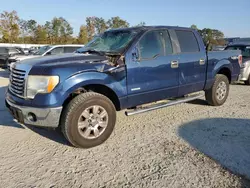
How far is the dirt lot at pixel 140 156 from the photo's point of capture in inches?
111

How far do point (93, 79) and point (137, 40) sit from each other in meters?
1.19

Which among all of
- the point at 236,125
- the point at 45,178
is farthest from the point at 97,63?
the point at 236,125

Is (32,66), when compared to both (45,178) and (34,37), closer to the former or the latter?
(45,178)

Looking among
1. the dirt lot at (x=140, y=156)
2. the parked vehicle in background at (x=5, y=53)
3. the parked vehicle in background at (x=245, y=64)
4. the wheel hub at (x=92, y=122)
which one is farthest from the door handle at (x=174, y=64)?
the parked vehicle in background at (x=5, y=53)

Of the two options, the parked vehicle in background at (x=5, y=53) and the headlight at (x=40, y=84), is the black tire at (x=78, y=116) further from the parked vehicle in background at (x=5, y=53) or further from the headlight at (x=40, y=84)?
the parked vehicle in background at (x=5, y=53)

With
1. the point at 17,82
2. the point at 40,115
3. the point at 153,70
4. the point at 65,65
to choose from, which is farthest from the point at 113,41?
the point at 40,115

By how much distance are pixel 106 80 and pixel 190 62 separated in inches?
84.6

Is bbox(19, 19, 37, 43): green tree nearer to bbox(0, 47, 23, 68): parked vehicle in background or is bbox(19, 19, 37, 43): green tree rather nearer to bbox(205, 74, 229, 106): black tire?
bbox(0, 47, 23, 68): parked vehicle in background

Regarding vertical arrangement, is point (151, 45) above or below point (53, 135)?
above

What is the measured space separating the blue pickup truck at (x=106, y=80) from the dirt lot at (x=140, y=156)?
41 centimetres

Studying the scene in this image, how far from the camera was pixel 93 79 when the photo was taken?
3652 millimetres

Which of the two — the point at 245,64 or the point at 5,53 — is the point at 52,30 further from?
the point at 245,64

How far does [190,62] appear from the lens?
16.5ft

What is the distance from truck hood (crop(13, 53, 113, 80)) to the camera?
135 inches
